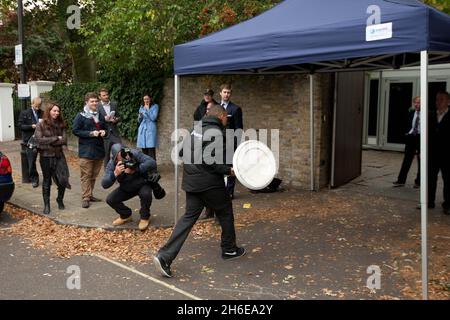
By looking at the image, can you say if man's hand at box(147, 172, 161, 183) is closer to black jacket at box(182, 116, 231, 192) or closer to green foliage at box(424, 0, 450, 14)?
black jacket at box(182, 116, 231, 192)

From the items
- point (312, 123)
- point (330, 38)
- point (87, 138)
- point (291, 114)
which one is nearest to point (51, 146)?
point (87, 138)

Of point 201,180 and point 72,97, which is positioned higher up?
point 72,97

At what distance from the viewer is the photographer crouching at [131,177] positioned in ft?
21.2

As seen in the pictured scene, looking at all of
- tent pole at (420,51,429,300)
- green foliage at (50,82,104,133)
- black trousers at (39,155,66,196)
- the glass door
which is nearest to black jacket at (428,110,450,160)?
tent pole at (420,51,429,300)

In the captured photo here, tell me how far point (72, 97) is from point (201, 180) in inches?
462

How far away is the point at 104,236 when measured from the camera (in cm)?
662

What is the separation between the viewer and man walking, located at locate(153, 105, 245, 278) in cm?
507

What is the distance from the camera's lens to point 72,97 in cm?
1570

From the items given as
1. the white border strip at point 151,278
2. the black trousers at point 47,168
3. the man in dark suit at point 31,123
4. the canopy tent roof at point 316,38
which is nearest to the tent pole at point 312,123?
the canopy tent roof at point 316,38

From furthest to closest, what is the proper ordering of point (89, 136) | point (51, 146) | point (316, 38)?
point (89, 136), point (51, 146), point (316, 38)

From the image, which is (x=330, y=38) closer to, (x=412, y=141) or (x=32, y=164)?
(x=412, y=141)
